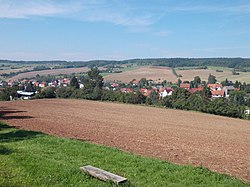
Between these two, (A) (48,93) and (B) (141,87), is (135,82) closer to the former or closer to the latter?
(B) (141,87)

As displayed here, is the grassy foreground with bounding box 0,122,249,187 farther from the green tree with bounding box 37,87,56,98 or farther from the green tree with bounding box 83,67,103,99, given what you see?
the green tree with bounding box 37,87,56,98

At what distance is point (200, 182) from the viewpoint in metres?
8.85

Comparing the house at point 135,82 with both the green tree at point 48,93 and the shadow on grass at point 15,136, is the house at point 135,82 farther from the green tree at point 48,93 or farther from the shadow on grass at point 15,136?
the shadow on grass at point 15,136

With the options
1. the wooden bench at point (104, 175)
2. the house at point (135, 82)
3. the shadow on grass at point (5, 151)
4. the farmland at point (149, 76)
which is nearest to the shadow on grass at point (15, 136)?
the shadow on grass at point (5, 151)

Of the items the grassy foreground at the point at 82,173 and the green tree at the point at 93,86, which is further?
the green tree at the point at 93,86

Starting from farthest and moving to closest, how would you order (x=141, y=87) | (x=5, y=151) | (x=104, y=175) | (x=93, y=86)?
(x=141, y=87), (x=93, y=86), (x=5, y=151), (x=104, y=175)

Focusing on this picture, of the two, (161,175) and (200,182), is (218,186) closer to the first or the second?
(200,182)

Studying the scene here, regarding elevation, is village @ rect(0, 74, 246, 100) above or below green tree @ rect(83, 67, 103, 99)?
below

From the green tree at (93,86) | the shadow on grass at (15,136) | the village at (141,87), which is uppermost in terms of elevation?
the shadow on grass at (15,136)

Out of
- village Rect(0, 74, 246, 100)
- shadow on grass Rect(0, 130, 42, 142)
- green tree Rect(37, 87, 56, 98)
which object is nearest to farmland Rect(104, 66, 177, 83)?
village Rect(0, 74, 246, 100)

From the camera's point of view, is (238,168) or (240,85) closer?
(238,168)

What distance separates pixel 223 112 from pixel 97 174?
176ft

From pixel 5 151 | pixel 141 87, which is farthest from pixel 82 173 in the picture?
pixel 141 87

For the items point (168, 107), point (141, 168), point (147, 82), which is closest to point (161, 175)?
point (141, 168)
